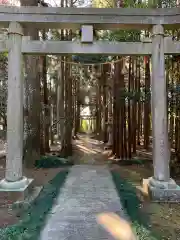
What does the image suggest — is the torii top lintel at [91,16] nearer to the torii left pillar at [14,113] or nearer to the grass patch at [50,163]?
the torii left pillar at [14,113]

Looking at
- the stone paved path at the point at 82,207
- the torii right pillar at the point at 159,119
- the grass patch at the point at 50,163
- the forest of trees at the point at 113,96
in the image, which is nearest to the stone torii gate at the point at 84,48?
the torii right pillar at the point at 159,119

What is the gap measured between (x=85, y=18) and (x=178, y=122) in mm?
4987

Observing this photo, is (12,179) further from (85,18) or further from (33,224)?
(85,18)

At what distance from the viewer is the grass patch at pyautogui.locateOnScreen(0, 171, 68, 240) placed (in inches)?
139

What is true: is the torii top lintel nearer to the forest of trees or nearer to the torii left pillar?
the torii left pillar

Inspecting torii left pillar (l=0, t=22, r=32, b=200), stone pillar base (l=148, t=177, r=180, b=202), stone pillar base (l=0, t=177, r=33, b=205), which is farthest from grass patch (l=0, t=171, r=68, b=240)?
stone pillar base (l=148, t=177, r=180, b=202)

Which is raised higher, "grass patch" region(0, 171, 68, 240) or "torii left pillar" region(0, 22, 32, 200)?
"torii left pillar" region(0, 22, 32, 200)

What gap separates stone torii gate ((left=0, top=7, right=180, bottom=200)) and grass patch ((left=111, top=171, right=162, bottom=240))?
502 mm

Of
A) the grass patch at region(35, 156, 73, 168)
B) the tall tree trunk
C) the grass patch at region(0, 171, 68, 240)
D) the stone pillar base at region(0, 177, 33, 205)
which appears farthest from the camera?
the grass patch at region(35, 156, 73, 168)

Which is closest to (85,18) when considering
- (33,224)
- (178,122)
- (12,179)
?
(12,179)

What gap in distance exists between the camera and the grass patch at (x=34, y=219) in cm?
354

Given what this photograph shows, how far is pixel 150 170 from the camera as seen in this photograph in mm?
8812

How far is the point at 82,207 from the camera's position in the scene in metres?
4.71

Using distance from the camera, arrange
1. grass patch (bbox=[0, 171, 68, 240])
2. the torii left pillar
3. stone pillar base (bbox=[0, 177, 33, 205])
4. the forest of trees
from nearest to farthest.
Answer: grass patch (bbox=[0, 171, 68, 240]) < stone pillar base (bbox=[0, 177, 33, 205]) < the torii left pillar < the forest of trees
